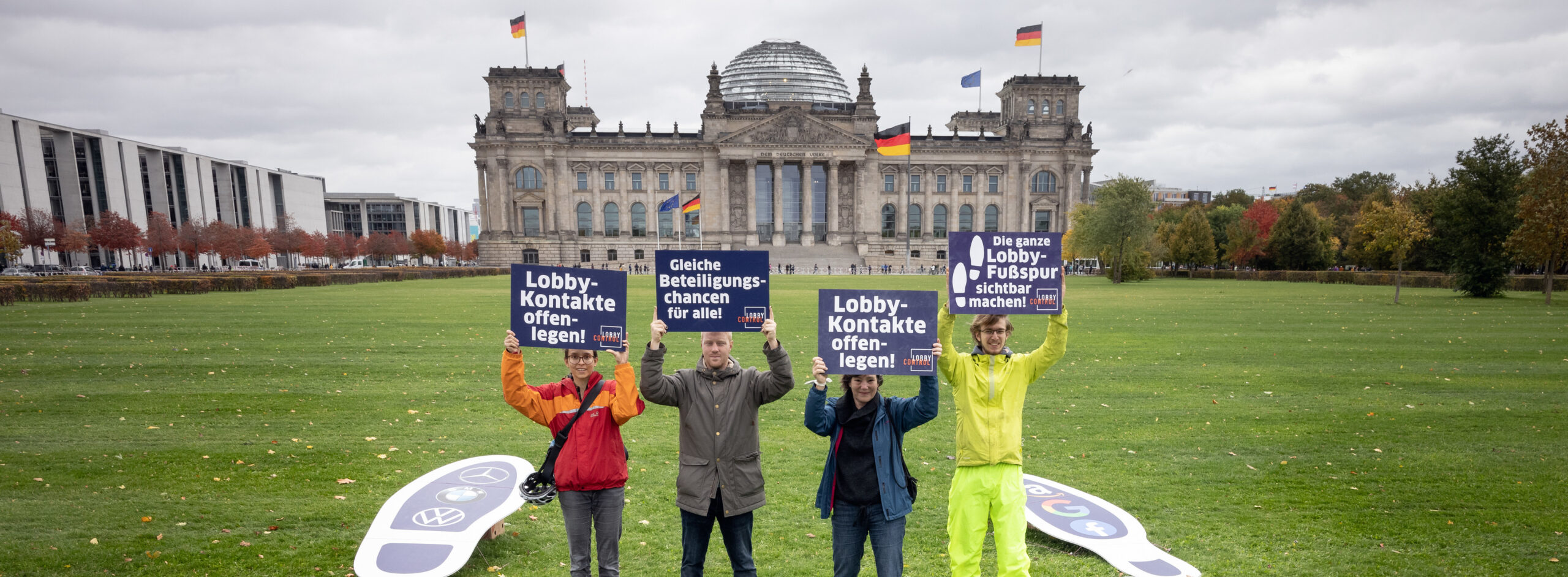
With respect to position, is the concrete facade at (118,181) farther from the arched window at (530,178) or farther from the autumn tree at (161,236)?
the arched window at (530,178)

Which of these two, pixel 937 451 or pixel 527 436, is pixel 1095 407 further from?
pixel 527 436

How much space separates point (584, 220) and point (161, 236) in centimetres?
4339

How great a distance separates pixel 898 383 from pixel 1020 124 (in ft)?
291

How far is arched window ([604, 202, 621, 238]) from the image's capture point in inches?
3629

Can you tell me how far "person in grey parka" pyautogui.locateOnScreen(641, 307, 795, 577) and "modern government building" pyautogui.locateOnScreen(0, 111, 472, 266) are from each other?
8036cm

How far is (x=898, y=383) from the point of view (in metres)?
13.9

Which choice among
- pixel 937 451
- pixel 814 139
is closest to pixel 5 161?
pixel 814 139

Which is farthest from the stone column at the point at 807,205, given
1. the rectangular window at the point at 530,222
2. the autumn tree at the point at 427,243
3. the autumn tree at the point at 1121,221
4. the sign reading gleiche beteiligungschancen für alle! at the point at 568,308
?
the sign reading gleiche beteiligungschancen für alle! at the point at 568,308

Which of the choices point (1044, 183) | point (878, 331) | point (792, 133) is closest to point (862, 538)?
point (878, 331)

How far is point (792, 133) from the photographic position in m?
90.1

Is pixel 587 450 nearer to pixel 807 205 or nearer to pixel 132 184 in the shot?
pixel 807 205

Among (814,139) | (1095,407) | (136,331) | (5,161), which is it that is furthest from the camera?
(814,139)

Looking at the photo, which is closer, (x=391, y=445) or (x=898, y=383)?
(x=391, y=445)

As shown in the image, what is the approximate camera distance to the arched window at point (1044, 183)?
306 feet
